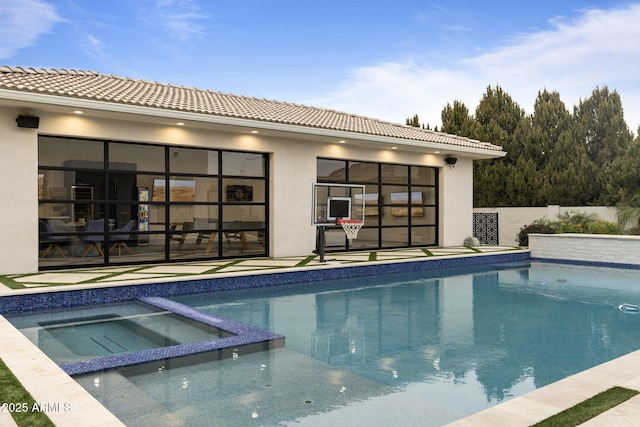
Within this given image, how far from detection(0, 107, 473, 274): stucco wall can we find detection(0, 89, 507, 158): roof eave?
1.34ft

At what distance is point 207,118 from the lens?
10.1 m

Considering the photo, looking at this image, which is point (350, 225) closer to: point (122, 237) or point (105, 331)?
point (122, 237)

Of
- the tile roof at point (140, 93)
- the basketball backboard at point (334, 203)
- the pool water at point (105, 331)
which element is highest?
the tile roof at point (140, 93)

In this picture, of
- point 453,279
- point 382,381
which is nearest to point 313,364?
point 382,381

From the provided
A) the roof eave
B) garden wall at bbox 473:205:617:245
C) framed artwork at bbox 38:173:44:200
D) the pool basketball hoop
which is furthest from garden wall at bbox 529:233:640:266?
framed artwork at bbox 38:173:44:200

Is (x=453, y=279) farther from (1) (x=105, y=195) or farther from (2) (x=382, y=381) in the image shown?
(1) (x=105, y=195)

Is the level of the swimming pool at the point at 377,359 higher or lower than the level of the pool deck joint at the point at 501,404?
lower

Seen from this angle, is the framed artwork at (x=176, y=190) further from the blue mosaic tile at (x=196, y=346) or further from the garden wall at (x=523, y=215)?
the garden wall at (x=523, y=215)

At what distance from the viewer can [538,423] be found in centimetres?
276

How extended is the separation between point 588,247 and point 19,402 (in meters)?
13.9

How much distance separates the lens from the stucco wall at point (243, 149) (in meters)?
8.95

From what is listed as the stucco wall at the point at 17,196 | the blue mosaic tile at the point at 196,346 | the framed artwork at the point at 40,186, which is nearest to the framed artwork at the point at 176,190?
the framed artwork at the point at 40,186

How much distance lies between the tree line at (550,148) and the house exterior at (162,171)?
8159mm

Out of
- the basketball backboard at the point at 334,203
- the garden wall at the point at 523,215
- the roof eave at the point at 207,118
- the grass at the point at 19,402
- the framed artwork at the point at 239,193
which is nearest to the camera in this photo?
the grass at the point at 19,402
